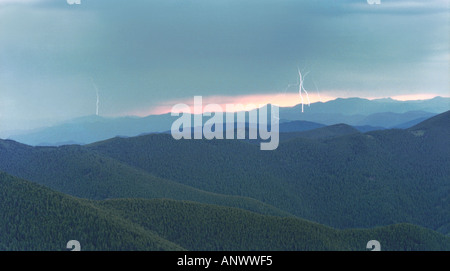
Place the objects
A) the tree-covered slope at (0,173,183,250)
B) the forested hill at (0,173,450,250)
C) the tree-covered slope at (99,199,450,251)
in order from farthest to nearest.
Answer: the tree-covered slope at (99,199,450,251)
the forested hill at (0,173,450,250)
the tree-covered slope at (0,173,183,250)

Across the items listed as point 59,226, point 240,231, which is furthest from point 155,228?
point 59,226

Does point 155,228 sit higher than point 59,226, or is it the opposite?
point 59,226

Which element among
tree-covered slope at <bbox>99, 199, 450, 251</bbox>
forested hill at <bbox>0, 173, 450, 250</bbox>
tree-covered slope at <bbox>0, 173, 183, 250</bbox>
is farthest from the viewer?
tree-covered slope at <bbox>99, 199, 450, 251</bbox>

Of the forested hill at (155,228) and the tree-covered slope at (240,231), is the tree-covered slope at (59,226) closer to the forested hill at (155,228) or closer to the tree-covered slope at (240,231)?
the forested hill at (155,228)

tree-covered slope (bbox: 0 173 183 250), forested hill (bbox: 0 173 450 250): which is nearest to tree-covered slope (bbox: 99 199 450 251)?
forested hill (bbox: 0 173 450 250)

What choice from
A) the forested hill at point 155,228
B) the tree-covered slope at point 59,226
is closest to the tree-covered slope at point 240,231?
the forested hill at point 155,228

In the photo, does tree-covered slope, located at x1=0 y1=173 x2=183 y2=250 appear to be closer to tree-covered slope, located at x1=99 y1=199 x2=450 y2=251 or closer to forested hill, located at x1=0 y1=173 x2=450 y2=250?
forested hill, located at x1=0 y1=173 x2=450 y2=250

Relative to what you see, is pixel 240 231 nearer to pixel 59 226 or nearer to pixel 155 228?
pixel 155 228
